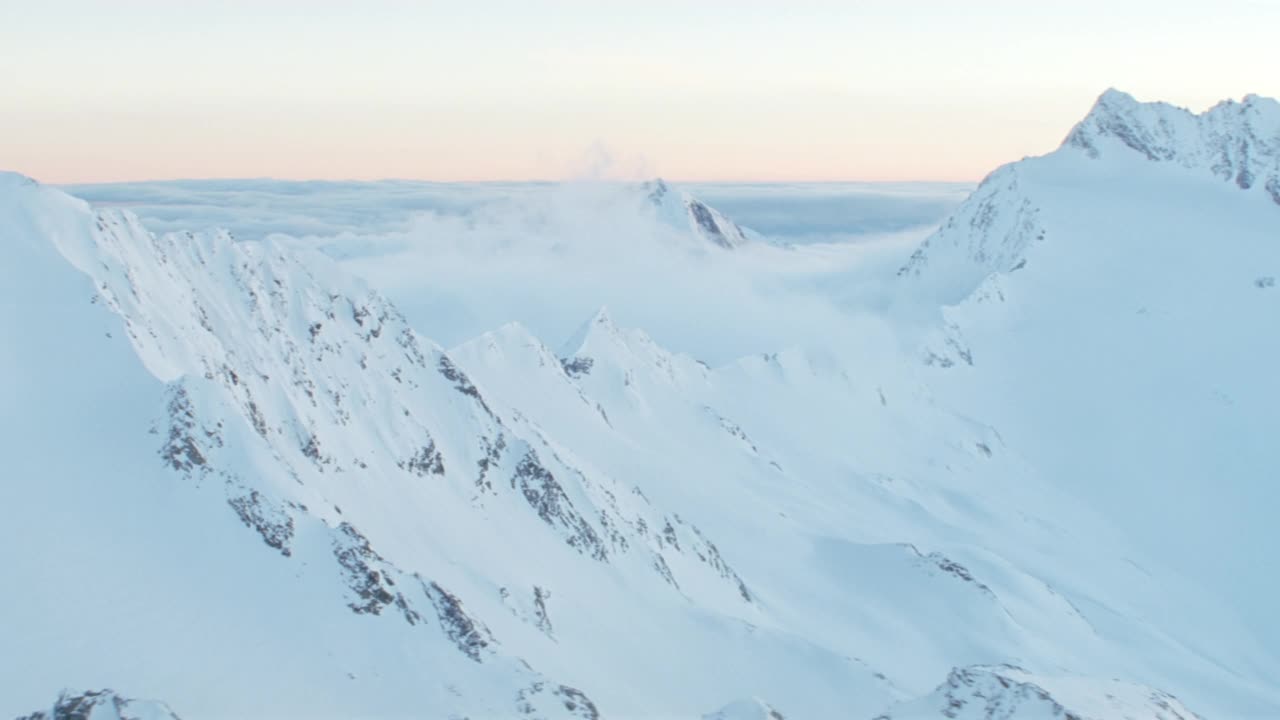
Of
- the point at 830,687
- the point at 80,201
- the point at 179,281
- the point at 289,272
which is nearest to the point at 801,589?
the point at 830,687

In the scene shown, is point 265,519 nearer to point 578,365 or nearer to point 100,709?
point 100,709

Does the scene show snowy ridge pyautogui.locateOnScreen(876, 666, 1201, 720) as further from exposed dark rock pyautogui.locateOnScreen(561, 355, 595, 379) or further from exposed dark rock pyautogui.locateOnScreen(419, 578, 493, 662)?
exposed dark rock pyautogui.locateOnScreen(561, 355, 595, 379)

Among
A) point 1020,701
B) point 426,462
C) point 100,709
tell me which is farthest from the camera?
point 426,462

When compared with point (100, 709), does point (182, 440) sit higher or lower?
higher

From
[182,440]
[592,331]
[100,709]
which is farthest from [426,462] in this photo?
[592,331]

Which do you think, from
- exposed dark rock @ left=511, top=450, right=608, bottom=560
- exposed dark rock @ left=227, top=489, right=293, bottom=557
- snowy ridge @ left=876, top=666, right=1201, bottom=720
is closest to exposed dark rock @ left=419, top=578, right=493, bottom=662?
exposed dark rock @ left=227, top=489, right=293, bottom=557

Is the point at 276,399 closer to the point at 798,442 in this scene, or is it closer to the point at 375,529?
the point at 375,529

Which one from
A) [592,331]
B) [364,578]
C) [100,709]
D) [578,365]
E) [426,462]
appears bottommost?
[578,365]

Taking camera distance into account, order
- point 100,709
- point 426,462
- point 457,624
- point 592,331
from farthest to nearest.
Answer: point 592,331 < point 426,462 < point 457,624 < point 100,709
